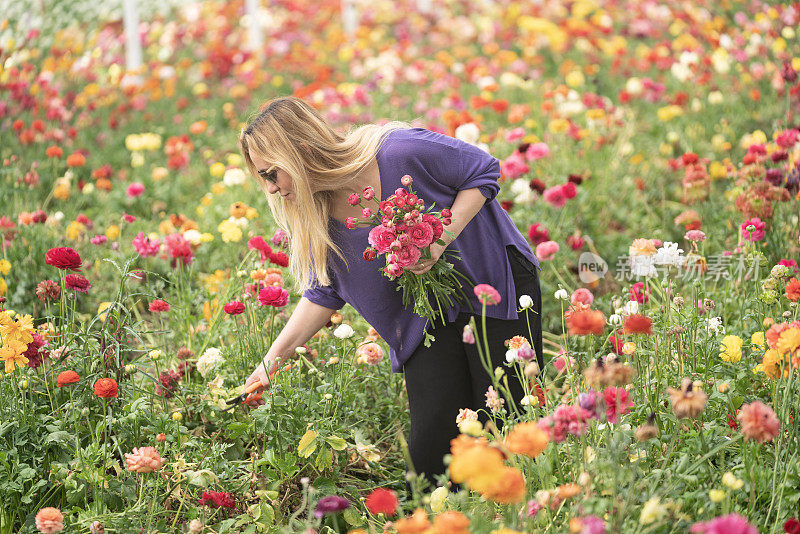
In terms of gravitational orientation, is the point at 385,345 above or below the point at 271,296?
below

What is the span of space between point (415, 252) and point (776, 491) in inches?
39.4

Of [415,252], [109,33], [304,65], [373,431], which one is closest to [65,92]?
[109,33]

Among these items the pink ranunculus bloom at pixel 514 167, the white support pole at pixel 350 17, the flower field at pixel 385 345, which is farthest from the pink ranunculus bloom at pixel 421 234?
the white support pole at pixel 350 17

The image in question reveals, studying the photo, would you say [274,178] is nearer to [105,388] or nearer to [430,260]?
[430,260]

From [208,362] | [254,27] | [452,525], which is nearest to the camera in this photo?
[452,525]

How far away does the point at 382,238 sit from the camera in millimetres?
1785

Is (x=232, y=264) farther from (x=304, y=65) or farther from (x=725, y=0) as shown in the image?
(x=725, y=0)

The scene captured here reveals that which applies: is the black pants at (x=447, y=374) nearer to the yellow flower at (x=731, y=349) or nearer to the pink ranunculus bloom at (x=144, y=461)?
the yellow flower at (x=731, y=349)

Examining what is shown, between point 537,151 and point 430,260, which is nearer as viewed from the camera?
point 430,260

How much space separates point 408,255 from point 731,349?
3.18ft

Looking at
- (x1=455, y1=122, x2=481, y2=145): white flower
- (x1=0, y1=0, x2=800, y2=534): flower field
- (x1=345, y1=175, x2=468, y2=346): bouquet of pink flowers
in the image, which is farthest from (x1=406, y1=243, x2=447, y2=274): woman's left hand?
(x1=455, y1=122, x2=481, y2=145): white flower

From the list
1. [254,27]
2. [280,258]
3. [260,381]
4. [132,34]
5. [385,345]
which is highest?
[132,34]

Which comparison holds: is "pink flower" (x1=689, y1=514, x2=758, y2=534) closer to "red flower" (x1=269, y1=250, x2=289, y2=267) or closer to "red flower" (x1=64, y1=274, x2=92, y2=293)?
"red flower" (x1=269, y1=250, x2=289, y2=267)

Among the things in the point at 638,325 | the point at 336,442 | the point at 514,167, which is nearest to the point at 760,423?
the point at 638,325
